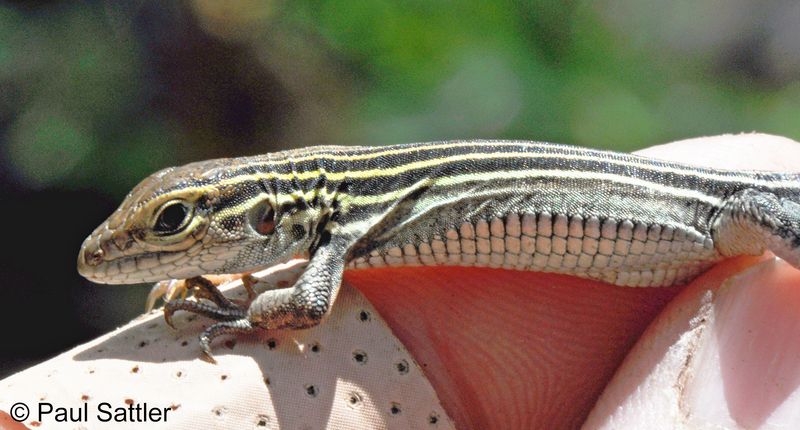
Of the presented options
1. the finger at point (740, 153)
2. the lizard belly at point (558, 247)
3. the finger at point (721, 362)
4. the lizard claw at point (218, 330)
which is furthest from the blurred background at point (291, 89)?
the lizard claw at point (218, 330)

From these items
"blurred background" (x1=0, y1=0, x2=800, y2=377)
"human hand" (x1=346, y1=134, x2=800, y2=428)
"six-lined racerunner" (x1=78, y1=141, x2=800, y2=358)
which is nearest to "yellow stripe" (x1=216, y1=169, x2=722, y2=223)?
"six-lined racerunner" (x1=78, y1=141, x2=800, y2=358)

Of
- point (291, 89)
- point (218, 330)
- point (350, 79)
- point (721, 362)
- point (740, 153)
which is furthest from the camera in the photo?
point (291, 89)

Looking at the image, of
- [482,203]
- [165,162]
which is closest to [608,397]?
[482,203]

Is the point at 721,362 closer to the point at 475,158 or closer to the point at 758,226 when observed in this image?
the point at 758,226

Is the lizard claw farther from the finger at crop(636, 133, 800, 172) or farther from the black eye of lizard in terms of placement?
the finger at crop(636, 133, 800, 172)

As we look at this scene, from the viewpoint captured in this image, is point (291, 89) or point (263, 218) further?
point (291, 89)

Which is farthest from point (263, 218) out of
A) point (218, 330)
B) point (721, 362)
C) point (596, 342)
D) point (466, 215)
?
point (721, 362)
